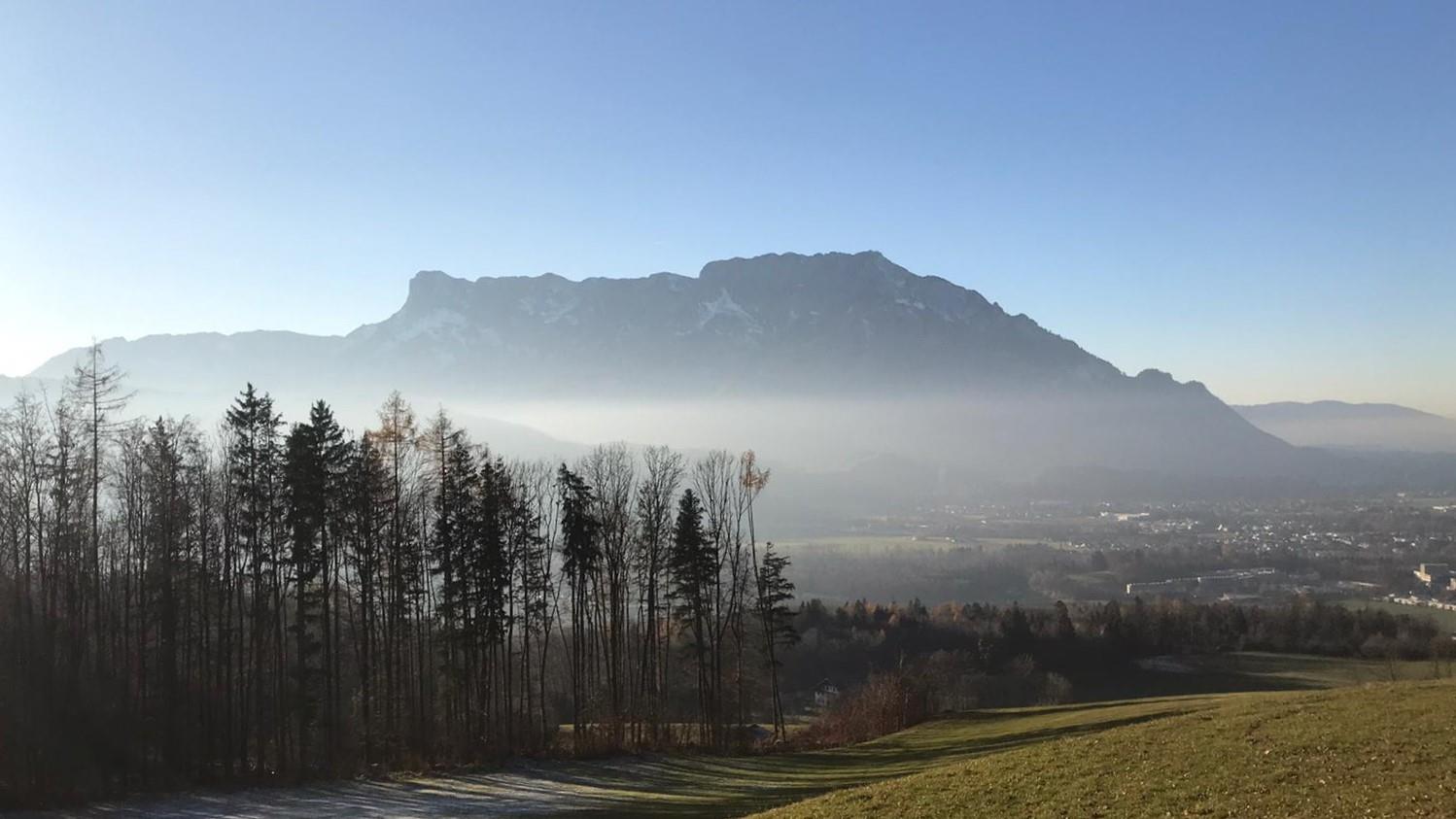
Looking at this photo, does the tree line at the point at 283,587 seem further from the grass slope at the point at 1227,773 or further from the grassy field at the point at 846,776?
the grass slope at the point at 1227,773

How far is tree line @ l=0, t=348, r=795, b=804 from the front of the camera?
1188 inches

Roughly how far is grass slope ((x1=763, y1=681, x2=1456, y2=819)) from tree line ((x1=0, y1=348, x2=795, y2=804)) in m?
23.1

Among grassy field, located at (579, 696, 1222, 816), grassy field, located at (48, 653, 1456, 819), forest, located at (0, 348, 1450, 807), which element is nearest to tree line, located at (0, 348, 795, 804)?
forest, located at (0, 348, 1450, 807)

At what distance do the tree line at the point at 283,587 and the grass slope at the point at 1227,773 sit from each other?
2306cm

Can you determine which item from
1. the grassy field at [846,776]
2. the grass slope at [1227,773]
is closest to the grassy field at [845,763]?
the grassy field at [846,776]

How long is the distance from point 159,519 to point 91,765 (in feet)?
30.4

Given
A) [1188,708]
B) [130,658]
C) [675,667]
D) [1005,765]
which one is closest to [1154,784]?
[1005,765]

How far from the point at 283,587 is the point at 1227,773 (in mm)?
33926

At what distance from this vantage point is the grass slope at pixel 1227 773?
13.6 metres

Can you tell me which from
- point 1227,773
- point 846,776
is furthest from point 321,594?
point 1227,773

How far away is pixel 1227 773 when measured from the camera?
15766mm

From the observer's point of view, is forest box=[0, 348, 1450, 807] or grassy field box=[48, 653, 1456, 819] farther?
forest box=[0, 348, 1450, 807]

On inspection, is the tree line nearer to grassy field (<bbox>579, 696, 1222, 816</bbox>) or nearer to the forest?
the forest

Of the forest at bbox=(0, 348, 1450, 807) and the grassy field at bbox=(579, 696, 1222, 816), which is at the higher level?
the forest at bbox=(0, 348, 1450, 807)
